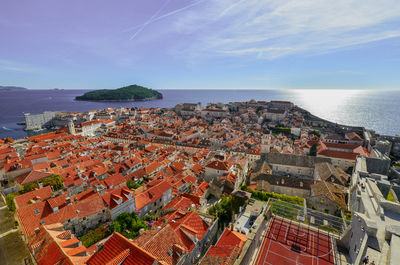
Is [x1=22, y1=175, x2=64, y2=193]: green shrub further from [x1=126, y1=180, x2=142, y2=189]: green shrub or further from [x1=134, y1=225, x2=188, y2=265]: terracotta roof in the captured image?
[x1=134, y1=225, x2=188, y2=265]: terracotta roof

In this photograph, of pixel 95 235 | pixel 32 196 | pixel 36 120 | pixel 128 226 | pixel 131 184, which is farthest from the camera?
pixel 36 120

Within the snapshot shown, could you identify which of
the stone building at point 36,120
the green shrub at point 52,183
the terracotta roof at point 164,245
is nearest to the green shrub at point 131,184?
the green shrub at point 52,183

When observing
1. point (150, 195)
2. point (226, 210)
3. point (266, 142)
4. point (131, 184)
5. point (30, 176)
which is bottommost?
point (131, 184)

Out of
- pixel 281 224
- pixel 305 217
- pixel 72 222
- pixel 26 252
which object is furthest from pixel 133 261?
pixel 305 217

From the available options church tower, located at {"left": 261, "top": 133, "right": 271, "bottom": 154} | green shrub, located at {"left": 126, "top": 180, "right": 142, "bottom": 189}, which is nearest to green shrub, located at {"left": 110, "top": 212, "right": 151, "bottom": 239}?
green shrub, located at {"left": 126, "top": 180, "right": 142, "bottom": 189}

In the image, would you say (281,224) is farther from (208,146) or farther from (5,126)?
(5,126)

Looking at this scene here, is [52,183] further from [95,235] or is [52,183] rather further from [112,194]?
[95,235]

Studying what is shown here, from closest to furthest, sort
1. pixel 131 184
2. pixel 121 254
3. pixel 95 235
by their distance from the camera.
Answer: pixel 121 254 → pixel 95 235 → pixel 131 184

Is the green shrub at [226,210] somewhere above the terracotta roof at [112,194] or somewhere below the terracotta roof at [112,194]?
below

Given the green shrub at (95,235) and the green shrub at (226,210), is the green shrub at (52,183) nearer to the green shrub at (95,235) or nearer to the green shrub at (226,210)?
the green shrub at (95,235)

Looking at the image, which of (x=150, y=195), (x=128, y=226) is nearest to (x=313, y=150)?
(x=150, y=195)

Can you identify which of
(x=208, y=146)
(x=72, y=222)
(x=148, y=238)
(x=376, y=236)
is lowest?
(x=208, y=146)
